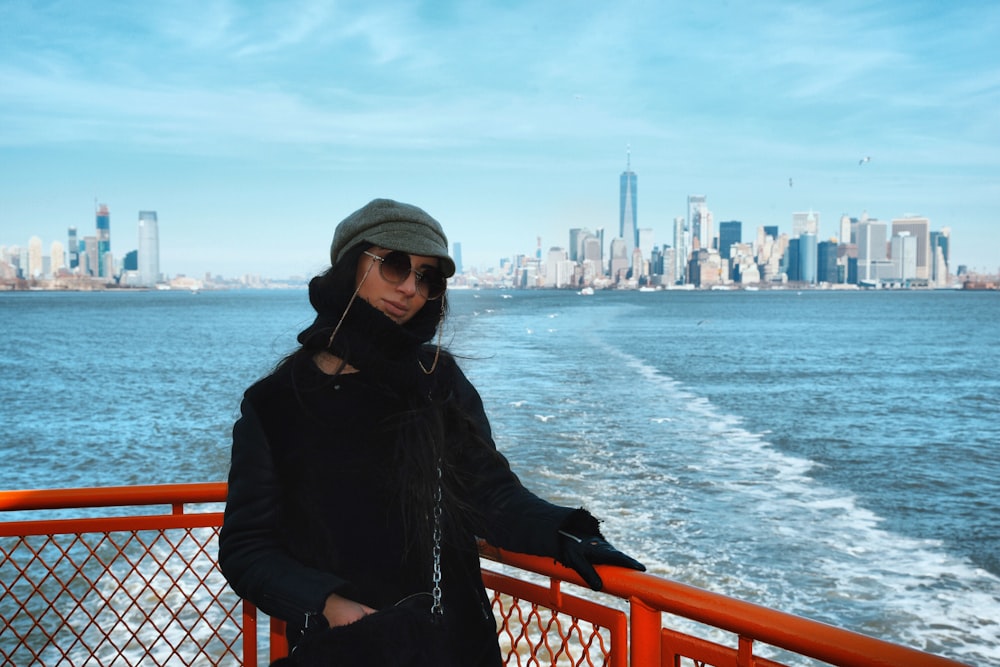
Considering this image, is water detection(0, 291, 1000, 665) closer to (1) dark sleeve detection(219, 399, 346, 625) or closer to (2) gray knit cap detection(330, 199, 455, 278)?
(2) gray knit cap detection(330, 199, 455, 278)

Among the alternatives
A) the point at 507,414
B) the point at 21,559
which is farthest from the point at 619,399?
the point at 21,559

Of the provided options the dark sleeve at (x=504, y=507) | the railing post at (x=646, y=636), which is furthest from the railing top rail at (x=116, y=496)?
the railing post at (x=646, y=636)

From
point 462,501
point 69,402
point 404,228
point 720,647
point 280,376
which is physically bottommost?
point 69,402

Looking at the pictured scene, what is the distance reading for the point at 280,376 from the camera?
2.08m

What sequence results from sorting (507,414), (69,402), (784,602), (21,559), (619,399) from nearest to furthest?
(784,602) → (21,559) → (507,414) → (619,399) → (69,402)

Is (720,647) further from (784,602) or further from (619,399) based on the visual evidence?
(619,399)

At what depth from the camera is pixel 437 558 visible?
204cm

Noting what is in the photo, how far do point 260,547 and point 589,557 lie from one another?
81 cm

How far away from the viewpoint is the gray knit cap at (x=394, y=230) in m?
2.11

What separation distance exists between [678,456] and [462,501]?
49.1ft

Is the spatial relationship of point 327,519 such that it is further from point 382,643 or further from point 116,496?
point 116,496

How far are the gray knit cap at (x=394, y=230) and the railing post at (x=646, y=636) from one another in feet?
3.29

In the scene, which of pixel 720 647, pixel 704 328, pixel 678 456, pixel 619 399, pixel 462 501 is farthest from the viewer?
pixel 704 328

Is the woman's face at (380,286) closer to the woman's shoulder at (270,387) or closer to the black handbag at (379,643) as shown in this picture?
the woman's shoulder at (270,387)
